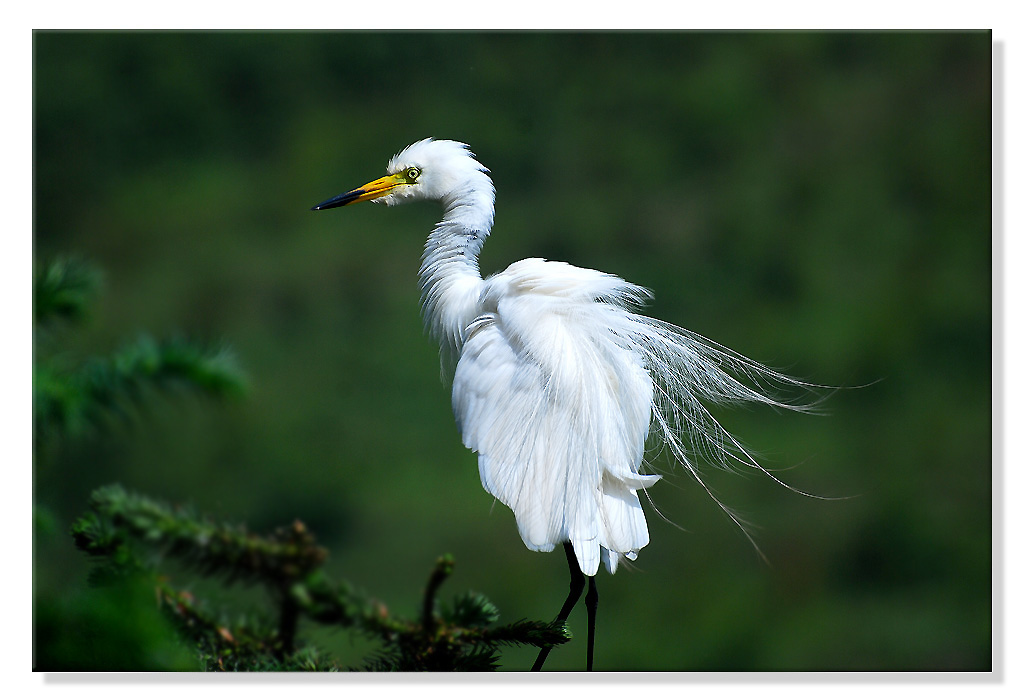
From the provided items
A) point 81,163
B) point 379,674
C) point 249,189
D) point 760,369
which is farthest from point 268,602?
point 249,189

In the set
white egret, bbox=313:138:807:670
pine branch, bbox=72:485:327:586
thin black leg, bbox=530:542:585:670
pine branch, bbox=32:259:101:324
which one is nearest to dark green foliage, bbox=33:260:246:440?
pine branch, bbox=32:259:101:324

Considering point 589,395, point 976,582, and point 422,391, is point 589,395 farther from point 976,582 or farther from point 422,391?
point 422,391

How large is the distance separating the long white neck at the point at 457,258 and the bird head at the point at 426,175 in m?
0.01

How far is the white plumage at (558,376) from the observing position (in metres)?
1.39

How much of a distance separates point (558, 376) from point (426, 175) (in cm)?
49

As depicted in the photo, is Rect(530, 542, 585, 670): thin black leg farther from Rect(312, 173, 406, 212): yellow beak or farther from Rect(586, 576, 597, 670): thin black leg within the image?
Rect(312, 173, 406, 212): yellow beak

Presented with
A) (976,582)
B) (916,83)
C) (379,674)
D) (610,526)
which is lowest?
(379,674)

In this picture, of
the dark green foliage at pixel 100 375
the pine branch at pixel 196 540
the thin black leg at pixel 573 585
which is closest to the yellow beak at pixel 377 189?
the dark green foliage at pixel 100 375

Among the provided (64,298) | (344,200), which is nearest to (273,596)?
(64,298)

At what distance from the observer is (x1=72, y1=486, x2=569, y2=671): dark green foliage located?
130cm

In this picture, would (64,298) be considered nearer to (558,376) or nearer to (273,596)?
(273,596)

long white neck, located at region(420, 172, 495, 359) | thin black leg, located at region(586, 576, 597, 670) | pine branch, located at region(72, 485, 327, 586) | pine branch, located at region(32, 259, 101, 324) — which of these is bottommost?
thin black leg, located at region(586, 576, 597, 670)

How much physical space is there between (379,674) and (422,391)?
1263mm

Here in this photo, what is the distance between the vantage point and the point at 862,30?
1828mm
